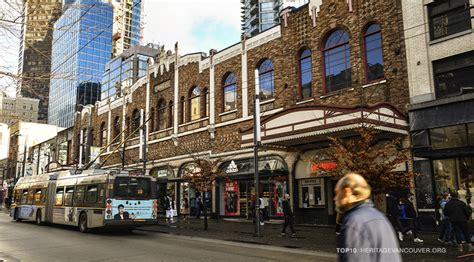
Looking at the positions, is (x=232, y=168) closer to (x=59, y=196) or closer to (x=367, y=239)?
(x=59, y=196)

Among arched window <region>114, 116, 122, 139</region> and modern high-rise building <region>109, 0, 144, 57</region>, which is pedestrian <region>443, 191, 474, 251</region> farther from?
arched window <region>114, 116, 122, 139</region>

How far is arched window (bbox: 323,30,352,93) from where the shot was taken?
65.7ft

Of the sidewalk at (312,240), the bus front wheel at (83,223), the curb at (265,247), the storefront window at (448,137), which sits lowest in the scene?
the curb at (265,247)

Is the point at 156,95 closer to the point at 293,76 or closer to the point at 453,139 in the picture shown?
the point at 293,76

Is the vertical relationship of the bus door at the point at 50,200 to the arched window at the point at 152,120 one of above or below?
below

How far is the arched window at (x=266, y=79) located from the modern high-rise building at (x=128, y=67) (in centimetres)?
5653

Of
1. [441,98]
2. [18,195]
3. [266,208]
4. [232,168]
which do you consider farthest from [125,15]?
[18,195]

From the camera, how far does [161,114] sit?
3309cm

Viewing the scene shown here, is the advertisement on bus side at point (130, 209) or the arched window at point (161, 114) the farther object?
the arched window at point (161, 114)

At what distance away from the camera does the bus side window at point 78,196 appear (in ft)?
65.0

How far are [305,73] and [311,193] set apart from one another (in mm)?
6321

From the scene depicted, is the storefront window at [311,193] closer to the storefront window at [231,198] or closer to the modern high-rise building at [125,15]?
the storefront window at [231,198]

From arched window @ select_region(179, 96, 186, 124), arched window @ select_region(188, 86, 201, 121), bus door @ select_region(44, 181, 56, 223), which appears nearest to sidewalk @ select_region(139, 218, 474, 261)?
bus door @ select_region(44, 181, 56, 223)

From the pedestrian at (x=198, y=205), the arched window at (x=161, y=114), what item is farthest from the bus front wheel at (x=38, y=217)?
the arched window at (x=161, y=114)
